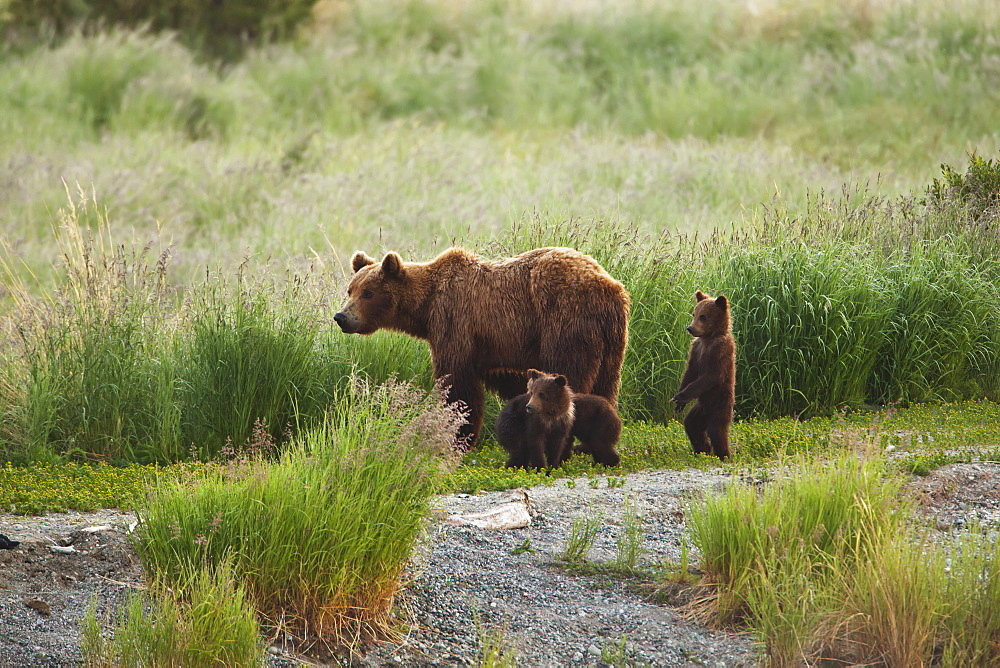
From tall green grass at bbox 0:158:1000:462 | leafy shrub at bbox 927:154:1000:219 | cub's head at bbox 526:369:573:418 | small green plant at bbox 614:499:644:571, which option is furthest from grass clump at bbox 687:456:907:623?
leafy shrub at bbox 927:154:1000:219

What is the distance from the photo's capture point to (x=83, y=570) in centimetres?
537

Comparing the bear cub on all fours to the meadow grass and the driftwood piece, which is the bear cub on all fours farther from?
the meadow grass

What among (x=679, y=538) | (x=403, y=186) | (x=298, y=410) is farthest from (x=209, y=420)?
(x=403, y=186)

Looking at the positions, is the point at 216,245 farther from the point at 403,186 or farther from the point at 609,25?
the point at 609,25

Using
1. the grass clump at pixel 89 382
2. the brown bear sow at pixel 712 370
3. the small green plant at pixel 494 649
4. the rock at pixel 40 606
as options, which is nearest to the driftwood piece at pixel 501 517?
the small green plant at pixel 494 649

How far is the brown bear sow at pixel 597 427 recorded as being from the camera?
300 inches

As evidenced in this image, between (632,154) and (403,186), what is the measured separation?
14.1 feet

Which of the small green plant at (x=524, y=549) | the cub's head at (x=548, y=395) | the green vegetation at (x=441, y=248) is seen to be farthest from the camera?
the cub's head at (x=548, y=395)

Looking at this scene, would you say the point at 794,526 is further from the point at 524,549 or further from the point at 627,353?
the point at 627,353

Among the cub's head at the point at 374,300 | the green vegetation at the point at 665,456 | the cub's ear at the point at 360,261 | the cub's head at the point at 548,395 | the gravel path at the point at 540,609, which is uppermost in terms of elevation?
the cub's ear at the point at 360,261

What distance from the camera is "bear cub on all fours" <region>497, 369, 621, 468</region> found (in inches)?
287

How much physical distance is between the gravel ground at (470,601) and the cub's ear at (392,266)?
Result: 2.37 meters

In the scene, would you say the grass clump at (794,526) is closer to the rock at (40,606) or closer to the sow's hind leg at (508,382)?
the rock at (40,606)

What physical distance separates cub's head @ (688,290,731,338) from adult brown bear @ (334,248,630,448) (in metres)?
0.51
